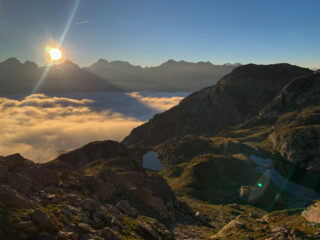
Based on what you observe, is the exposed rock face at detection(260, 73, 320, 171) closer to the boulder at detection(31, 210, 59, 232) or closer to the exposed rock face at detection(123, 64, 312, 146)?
the exposed rock face at detection(123, 64, 312, 146)

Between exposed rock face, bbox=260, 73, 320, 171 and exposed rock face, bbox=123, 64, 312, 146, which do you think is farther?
exposed rock face, bbox=123, 64, 312, 146

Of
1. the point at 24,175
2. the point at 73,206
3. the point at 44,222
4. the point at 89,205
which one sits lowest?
the point at 89,205

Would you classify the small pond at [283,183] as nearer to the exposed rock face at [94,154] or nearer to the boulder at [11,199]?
the exposed rock face at [94,154]

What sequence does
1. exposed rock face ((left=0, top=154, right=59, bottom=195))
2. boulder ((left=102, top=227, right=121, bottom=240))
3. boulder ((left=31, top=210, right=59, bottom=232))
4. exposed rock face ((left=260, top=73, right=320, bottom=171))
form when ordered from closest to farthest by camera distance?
boulder ((left=31, top=210, right=59, bottom=232)) < boulder ((left=102, top=227, right=121, bottom=240)) < exposed rock face ((left=0, top=154, right=59, bottom=195)) < exposed rock face ((left=260, top=73, right=320, bottom=171))

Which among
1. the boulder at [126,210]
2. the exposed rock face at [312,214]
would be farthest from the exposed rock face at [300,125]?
the boulder at [126,210]

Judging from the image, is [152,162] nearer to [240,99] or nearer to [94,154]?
[94,154]

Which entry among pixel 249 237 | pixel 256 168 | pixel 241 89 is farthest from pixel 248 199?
pixel 241 89

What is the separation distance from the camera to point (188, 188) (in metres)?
68.6

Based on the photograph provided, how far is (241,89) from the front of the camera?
191 meters

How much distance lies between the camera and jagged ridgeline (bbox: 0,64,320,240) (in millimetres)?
19484

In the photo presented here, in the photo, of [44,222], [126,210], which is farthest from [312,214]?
[44,222]

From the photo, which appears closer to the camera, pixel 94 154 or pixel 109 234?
pixel 109 234

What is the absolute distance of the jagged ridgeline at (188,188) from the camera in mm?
19484

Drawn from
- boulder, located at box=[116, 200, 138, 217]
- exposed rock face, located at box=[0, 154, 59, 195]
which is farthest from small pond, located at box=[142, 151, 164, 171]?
exposed rock face, located at box=[0, 154, 59, 195]
